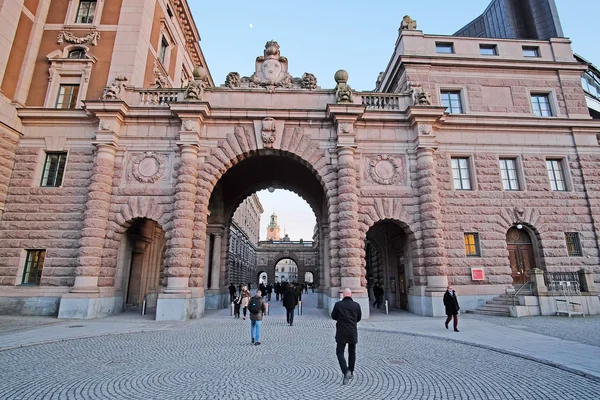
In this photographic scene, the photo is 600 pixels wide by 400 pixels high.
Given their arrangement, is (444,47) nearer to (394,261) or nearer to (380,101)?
(380,101)

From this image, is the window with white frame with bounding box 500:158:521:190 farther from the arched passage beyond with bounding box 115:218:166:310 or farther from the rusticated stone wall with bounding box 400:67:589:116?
the arched passage beyond with bounding box 115:218:166:310

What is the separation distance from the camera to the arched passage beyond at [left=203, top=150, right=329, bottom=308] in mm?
21703

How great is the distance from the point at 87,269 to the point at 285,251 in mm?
48187

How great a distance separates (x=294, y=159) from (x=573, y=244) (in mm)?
15514

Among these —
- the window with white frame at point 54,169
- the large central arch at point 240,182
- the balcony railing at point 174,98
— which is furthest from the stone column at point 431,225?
the window with white frame at point 54,169

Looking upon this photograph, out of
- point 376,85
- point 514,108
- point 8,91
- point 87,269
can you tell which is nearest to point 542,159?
point 514,108

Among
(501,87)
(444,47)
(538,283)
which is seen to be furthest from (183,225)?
(501,87)

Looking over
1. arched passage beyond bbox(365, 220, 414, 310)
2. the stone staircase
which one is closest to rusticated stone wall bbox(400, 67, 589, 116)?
arched passage beyond bbox(365, 220, 414, 310)

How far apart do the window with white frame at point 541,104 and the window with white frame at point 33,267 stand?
2809cm

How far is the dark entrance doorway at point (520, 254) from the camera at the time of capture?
17734 mm

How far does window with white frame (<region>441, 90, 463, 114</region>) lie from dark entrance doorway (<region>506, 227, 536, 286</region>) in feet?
24.5

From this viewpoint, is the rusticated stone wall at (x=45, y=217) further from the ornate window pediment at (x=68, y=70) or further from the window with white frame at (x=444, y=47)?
the window with white frame at (x=444, y=47)

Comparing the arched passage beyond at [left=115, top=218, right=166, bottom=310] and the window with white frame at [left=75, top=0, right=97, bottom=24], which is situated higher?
the window with white frame at [left=75, top=0, right=97, bottom=24]

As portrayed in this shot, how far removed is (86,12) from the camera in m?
20.5
